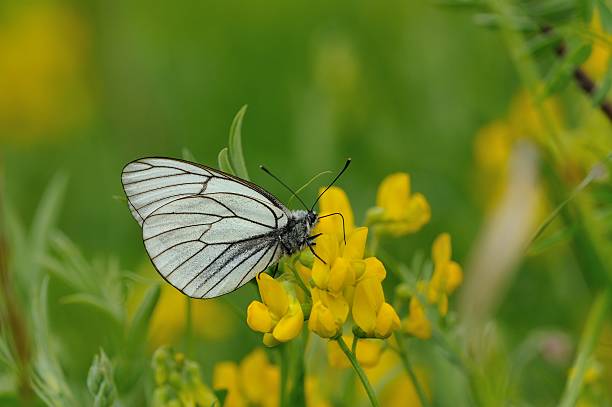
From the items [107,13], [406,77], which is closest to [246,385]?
[406,77]

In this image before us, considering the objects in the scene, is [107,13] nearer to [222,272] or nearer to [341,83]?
[341,83]

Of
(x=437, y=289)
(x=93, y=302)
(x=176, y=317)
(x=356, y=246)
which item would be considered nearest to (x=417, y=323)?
(x=437, y=289)

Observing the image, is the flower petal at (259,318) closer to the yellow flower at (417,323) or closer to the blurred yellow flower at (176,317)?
the yellow flower at (417,323)

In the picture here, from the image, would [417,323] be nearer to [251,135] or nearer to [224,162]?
[224,162]

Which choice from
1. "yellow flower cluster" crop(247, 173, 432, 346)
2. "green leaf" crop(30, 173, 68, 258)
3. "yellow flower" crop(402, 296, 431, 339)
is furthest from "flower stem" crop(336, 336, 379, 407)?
"green leaf" crop(30, 173, 68, 258)

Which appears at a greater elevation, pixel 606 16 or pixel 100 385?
pixel 606 16

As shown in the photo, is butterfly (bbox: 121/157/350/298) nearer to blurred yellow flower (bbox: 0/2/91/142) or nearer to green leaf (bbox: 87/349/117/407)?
green leaf (bbox: 87/349/117/407)

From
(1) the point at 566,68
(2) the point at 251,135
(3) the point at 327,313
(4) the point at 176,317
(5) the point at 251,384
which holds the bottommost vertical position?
(4) the point at 176,317
